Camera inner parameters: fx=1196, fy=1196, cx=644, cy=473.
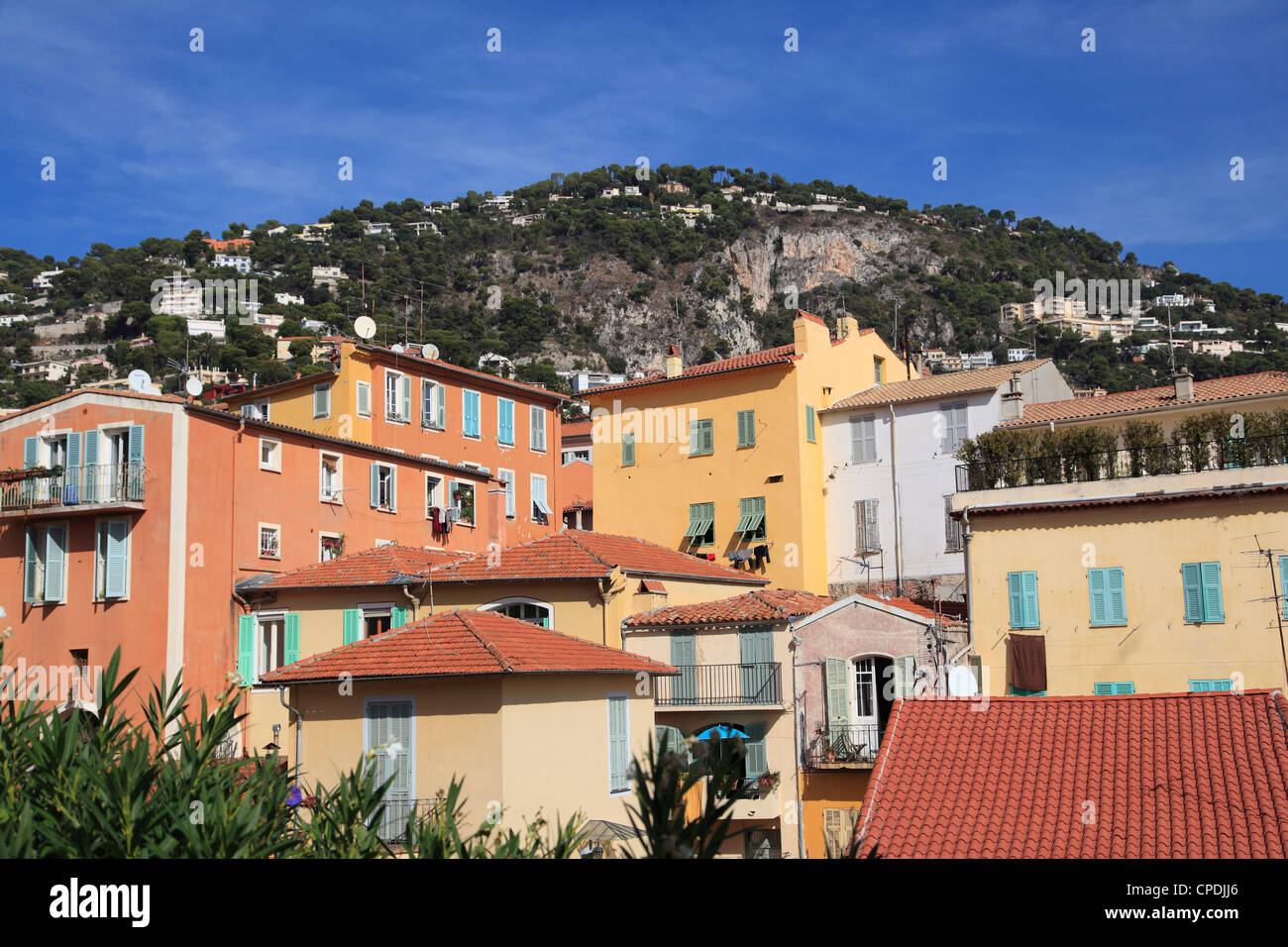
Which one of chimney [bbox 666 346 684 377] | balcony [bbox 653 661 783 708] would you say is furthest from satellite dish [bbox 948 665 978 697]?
chimney [bbox 666 346 684 377]

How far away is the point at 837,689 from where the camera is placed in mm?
30141

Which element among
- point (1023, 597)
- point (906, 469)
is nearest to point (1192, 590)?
point (1023, 597)

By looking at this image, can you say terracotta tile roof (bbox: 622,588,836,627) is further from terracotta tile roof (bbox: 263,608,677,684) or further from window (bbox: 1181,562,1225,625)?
window (bbox: 1181,562,1225,625)

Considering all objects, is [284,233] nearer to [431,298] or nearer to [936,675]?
[431,298]

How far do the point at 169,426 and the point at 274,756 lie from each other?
26.3 m

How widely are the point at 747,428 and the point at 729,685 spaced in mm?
15275

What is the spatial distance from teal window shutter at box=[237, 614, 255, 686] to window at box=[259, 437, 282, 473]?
446 centimetres

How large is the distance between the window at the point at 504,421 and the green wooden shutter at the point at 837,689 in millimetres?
21448

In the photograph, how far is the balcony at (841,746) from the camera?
29.3 meters

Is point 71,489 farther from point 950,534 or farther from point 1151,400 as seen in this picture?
point 1151,400

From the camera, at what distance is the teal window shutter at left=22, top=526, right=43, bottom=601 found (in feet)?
110

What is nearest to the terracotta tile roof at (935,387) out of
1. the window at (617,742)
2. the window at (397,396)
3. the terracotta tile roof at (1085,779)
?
the window at (397,396)

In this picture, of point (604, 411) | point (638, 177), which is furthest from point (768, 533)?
point (638, 177)
